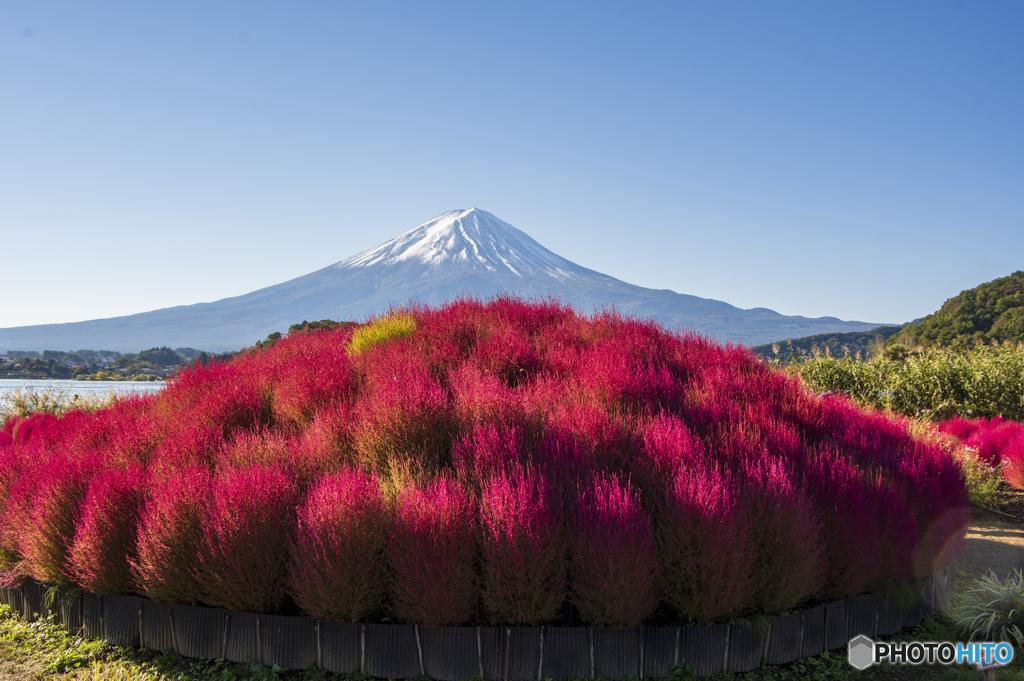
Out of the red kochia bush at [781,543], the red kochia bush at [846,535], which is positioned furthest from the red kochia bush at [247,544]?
the red kochia bush at [846,535]

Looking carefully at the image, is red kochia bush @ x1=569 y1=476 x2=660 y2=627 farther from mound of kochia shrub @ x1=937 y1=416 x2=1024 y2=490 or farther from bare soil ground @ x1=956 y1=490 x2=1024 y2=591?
mound of kochia shrub @ x1=937 y1=416 x2=1024 y2=490

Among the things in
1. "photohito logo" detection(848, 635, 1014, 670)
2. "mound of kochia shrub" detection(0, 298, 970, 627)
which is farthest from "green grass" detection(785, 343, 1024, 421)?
"photohito logo" detection(848, 635, 1014, 670)

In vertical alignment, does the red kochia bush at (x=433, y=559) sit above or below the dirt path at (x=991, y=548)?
above

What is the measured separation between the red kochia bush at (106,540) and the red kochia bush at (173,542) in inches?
9.0

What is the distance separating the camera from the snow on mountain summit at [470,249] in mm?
144000

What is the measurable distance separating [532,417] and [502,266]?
456ft

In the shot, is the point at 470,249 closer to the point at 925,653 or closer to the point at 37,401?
the point at 37,401

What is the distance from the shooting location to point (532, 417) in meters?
→ 4.09

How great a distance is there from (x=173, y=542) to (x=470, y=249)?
15492 cm

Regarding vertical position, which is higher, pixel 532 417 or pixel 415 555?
pixel 532 417

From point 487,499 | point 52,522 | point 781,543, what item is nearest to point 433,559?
point 487,499

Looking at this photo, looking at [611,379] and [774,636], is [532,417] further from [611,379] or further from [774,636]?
[774,636]

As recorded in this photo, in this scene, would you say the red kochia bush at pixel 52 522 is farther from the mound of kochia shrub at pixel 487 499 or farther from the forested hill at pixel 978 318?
the forested hill at pixel 978 318

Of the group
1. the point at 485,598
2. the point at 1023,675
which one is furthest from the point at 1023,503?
the point at 485,598
